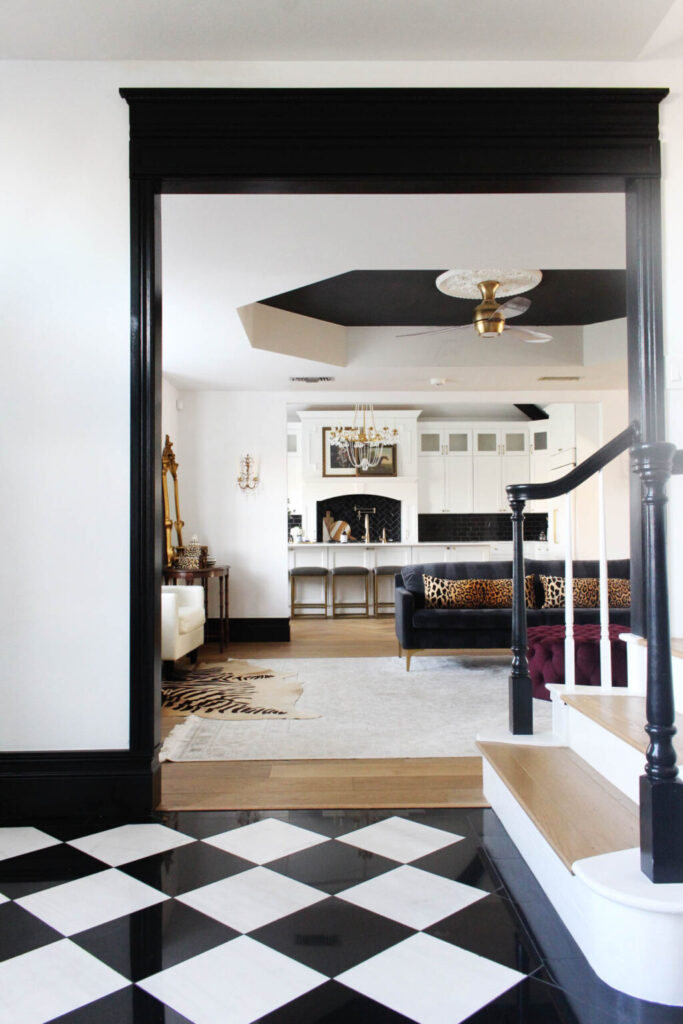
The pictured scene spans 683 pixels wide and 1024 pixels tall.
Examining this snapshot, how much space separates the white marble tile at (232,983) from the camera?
53.2 inches

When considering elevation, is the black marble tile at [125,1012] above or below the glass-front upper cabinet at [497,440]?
below

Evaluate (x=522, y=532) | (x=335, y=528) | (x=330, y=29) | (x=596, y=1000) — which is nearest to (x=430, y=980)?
(x=596, y=1000)

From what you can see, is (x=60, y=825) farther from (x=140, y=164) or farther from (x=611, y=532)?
(x=611, y=532)

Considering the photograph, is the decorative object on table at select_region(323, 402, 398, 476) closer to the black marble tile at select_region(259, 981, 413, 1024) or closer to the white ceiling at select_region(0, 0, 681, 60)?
the white ceiling at select_region(0, 0, 681, 60)

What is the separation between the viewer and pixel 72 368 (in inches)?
97.7

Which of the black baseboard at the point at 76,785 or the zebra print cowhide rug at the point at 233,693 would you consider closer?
the black baseboard at the point at 76,785

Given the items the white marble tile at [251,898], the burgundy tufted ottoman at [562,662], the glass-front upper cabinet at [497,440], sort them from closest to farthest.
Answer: the white marble tile at [251,898] → the burgundy tufted ottoman at [562,662] → the glass-front upper cabinet at [497,440]

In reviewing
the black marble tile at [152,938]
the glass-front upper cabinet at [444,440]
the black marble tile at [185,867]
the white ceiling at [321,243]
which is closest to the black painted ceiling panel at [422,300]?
the white ceiling at [321,243]

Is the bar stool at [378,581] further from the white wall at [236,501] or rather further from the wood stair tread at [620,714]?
the wood stair tread at [620,714]

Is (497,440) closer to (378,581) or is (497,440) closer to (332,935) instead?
(378,581)

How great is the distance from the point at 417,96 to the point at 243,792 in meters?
2.58

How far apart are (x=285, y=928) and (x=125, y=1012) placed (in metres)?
0.41

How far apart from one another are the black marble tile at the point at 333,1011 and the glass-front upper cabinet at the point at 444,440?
874 centimetres

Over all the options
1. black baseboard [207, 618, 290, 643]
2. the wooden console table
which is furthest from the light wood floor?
black baseboard [207, 618, 290, 643]
